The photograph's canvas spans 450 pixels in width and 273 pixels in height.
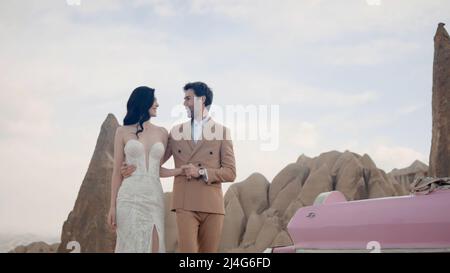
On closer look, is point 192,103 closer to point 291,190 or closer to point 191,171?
point 191,171

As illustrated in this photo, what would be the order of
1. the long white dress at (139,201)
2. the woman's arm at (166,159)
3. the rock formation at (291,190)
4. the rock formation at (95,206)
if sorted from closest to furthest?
the long white dress at (139,201) → the woman's arm at (166,159) → the rock formation at (95,206) → the rock formation at (291,190)

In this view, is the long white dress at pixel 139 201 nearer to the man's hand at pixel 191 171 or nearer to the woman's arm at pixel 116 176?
the woman's arm at pixel 116 176

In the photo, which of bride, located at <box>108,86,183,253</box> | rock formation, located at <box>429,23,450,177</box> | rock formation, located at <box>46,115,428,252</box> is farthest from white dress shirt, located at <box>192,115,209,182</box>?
rock formation, located at <box>46,115,428,252</box>

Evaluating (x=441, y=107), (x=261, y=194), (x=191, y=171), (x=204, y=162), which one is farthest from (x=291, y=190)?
(x=191, y=171)

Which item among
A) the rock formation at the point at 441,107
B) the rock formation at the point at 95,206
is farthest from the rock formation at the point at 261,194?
the rock formation at the point at 441,107

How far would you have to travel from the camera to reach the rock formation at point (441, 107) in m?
18.1

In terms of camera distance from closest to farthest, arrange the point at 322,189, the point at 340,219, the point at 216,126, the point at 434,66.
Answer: the point at 340,219
the point at 216,126
the point at 434,66
the point at 322,189

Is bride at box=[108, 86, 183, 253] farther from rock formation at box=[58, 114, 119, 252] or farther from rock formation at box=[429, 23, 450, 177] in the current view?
rock formation at box=[58, 114, 119, 252]

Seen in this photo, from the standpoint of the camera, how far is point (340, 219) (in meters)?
4.21

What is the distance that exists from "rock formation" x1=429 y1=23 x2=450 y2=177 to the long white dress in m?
15.4

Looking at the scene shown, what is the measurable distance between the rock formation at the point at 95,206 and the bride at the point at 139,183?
52.3 feet
